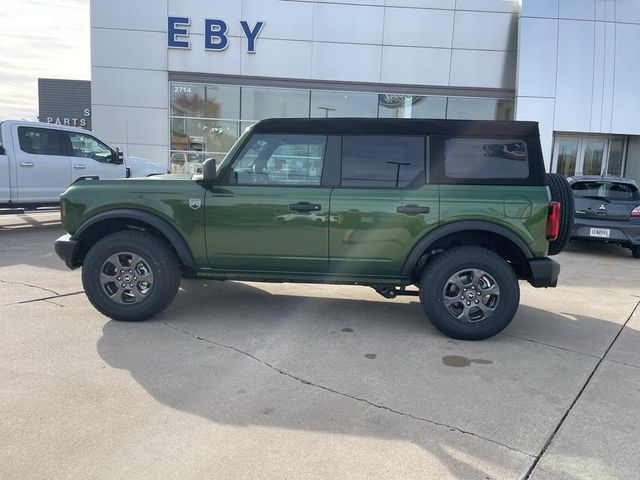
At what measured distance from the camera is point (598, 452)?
279cm

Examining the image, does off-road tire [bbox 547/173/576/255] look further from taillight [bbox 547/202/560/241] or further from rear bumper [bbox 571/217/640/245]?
rear bumper [bbox 571/217/640/245]

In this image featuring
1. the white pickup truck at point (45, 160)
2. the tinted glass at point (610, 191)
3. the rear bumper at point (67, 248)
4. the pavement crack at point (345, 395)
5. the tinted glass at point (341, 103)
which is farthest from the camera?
the tinted glass at point (341, 103)

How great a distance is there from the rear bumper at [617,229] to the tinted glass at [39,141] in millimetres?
10194

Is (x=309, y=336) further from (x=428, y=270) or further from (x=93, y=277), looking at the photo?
(x=93, y=277)

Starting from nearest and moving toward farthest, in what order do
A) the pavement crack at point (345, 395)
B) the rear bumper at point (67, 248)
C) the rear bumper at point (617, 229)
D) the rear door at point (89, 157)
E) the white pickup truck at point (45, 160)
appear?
the pavement crack at point (345, 395) < the rear bumper at point (67, 248) < the rear bumper at point (617, 229) < the white pickup truck at point (45, 160) < the rear door at point (89, 157)

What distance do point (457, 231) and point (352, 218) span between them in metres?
0.92

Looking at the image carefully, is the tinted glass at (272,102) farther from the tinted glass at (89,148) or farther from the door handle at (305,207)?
the door handle at (305,207)

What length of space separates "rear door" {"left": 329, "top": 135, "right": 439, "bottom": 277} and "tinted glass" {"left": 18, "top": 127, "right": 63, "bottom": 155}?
26.2 feet

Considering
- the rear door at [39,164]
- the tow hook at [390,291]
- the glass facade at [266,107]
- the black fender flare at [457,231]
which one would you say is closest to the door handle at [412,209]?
the black fender flare at [457,231]

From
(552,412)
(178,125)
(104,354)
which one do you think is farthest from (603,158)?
(104,354)

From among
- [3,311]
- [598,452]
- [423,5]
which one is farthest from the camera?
[423,5]

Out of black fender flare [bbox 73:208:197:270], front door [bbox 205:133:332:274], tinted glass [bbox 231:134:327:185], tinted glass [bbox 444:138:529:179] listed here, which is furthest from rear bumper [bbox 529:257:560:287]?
black fender flare [bbox 73:208:197:270]

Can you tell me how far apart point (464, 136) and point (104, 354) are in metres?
3.50

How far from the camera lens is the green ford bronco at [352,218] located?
4.39m
